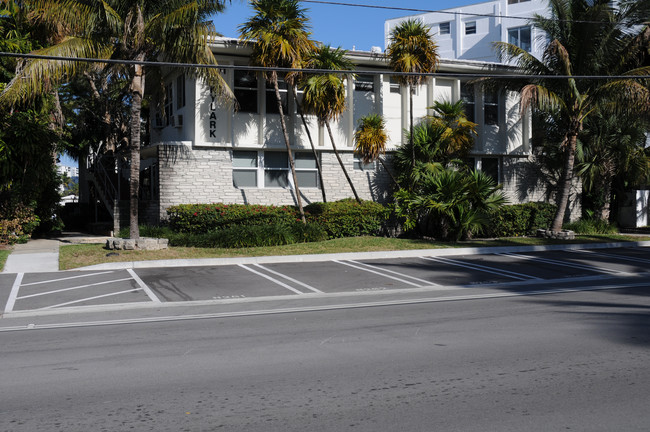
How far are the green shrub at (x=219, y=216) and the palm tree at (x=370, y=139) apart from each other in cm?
347

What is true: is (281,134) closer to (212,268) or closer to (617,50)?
(212,268)

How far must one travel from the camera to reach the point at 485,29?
5081 cm

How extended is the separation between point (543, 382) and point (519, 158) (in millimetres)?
21792

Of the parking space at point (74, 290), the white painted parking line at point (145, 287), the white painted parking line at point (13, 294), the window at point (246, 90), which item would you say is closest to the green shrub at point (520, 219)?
the window at point (246, 90)

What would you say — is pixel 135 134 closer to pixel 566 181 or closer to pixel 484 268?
pixel 484 268


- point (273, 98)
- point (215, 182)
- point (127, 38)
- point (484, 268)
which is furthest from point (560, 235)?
point (127, 38)

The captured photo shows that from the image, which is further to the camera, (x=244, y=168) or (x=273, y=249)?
(x=244, y=168)

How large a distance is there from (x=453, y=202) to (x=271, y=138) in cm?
702

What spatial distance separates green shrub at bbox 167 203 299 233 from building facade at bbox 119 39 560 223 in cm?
119

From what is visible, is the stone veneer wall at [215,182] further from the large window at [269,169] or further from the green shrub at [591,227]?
the green shrub at [591,227]

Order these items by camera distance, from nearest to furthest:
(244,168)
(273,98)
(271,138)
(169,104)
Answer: (244,168), (271,138), (273,98), (169,104)

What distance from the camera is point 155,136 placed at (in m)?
26.2

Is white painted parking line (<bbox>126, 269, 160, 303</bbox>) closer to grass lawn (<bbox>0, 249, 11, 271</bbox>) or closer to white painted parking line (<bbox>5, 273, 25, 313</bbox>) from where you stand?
white painted parking line (<bbox>5, 273, 25, 313</bbox>)

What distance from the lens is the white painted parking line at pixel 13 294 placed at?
32.9 ft
